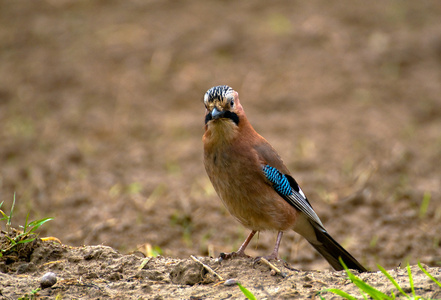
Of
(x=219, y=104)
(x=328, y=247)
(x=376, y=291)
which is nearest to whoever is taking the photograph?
(x=376, y=291)

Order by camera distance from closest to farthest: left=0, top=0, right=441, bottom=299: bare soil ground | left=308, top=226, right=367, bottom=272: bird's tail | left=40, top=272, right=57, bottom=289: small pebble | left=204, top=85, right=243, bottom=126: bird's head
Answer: left=40, top=272, right=57, bottom=289: small pebble
left=0, top=0, right=441, bottom=299: bare soil ground
left=204, top=85, right=243, bottom=126: bird's head
left=308, top=226, right=367, bottom=272: bird's tail

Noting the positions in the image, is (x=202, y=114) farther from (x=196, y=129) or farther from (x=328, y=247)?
(x=328, y=247)

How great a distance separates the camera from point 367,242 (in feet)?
20.6

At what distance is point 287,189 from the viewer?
4855mm

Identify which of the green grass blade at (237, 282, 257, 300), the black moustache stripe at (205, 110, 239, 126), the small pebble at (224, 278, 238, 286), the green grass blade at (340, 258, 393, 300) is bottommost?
the green grass blade at (340, 258, 393, 300)

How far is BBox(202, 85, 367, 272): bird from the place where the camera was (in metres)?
4.55

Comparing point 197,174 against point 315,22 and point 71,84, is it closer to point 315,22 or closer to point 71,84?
point 71,84

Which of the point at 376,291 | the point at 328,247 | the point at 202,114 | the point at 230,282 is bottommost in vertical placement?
the point at 376,291

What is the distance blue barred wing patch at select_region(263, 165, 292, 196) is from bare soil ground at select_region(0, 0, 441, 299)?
76cm

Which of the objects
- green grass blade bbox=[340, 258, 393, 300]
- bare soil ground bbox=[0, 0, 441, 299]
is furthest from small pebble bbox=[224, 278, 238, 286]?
green grass blade bbox=[340, 258, 393, 300]

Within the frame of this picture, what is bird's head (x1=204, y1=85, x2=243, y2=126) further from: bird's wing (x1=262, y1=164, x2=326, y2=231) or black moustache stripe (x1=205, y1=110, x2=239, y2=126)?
bird's wing (x1=262, y1=164, x2=326, y2=231)

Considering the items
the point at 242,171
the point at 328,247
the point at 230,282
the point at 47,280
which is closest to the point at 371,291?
the point at 230,282

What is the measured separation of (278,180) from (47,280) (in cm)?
198

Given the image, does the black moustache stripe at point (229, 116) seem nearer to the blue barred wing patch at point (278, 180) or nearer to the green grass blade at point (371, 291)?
the blue barred wing patch at point (278, 180)
